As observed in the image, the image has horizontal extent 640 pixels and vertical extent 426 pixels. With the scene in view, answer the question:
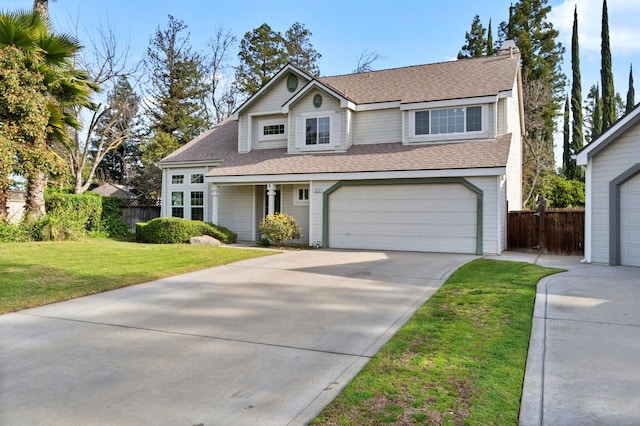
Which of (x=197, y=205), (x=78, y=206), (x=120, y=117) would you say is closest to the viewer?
(x=78, y=206)

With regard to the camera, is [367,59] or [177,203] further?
[367,59]

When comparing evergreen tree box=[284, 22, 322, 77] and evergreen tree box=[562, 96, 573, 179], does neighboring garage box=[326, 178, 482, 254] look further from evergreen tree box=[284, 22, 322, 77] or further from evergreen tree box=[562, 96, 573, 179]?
evergreen tree box=[284, 22, 322, 77]

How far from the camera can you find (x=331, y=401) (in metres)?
3.75

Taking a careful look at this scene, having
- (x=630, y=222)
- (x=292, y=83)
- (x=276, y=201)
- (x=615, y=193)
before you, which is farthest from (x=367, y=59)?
(x=630, y=222)

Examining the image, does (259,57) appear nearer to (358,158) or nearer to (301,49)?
(301,49)

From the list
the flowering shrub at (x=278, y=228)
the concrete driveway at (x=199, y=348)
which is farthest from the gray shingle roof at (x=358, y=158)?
the concrete driveway at (x=199, y=348)

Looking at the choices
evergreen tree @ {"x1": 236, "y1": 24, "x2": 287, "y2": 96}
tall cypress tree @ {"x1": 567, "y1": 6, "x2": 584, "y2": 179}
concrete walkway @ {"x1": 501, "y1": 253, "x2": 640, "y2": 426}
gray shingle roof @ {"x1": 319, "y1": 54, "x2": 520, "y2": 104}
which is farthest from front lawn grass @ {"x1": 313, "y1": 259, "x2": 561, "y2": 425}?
evergreen tree @ {"x1": 236, "y1": 24, "x2": 287, "y2": 96}

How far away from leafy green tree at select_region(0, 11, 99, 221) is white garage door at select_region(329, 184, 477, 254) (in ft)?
33.2

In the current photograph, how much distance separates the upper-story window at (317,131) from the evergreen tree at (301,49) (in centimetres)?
2334

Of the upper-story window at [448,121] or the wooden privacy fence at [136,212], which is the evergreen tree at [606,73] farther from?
the wooden privacy fence at [136,212]

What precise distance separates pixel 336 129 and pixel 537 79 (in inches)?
844

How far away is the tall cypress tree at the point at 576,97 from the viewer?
33500 millimetres

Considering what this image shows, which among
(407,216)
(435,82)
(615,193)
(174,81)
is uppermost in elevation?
(174,81)

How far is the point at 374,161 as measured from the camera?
16266 mm
